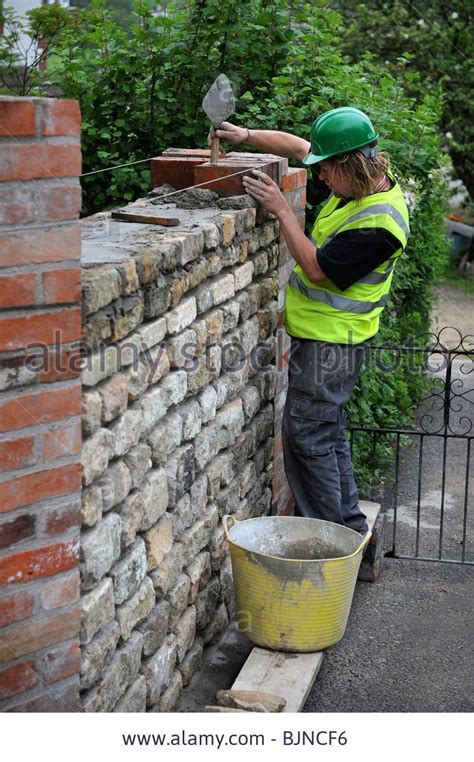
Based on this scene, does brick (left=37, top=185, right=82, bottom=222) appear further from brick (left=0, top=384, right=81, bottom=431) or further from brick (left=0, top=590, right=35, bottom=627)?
brick (left=0, top=590, right=35, bottom=627)

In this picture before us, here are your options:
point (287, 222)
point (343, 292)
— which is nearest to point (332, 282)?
point (343, 292)

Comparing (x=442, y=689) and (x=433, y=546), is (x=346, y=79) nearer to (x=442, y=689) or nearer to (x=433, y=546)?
(x=433, y=546)

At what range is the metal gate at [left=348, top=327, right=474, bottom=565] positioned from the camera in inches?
219

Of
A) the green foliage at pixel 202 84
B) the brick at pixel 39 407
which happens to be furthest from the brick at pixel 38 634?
the green foliage at pixel 202 84

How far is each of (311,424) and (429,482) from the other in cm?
264

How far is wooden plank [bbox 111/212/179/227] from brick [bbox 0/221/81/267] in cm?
115

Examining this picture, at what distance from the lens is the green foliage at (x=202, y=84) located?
19.3 ft

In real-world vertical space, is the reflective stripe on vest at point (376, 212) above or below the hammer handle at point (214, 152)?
below

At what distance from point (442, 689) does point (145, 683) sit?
149 centimetres

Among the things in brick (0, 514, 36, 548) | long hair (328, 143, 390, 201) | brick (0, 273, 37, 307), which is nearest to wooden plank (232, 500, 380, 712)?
brick (0, 514, 36, 548)

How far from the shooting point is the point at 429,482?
6.85m

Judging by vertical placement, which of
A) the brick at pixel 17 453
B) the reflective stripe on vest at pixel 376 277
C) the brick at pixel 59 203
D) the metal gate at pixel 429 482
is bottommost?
the metal gate at pixel 429 482

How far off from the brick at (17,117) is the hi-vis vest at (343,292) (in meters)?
1.92

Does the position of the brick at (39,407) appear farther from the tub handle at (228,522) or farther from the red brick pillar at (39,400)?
the tub handle at (228,522)
